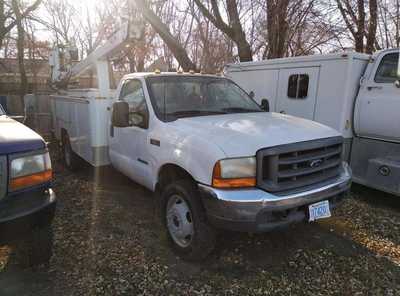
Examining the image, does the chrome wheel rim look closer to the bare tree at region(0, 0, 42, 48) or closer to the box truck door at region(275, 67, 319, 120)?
the box truck door at region(275, 67, 319, 120)

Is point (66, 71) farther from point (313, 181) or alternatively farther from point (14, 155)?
point (313, 181)

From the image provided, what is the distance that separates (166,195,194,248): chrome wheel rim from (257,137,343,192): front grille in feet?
2.77

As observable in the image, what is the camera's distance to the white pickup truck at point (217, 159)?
273cm

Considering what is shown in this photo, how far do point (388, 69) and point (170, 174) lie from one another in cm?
386

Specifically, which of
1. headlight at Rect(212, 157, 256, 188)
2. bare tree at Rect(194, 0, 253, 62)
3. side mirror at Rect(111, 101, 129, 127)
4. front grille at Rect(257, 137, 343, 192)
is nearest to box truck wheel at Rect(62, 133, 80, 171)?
side mirror at Rect(111, 101, 129, 127)

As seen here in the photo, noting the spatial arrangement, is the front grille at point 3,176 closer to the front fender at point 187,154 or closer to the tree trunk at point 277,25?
the front fender at point 187,154

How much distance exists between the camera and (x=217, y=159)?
2719 mm

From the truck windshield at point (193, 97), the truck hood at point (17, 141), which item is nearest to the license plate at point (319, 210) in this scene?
the truck windshield at point (193, 97)

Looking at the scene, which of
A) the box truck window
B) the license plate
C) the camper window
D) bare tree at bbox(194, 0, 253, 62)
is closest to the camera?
the license plate

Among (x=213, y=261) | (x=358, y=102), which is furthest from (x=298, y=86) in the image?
(x=213, y=261)

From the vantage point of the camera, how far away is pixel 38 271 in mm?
2975

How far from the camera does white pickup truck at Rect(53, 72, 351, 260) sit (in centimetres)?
273

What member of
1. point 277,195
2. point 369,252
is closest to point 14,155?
point 277,195

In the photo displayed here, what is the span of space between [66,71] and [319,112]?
21.3 ft
